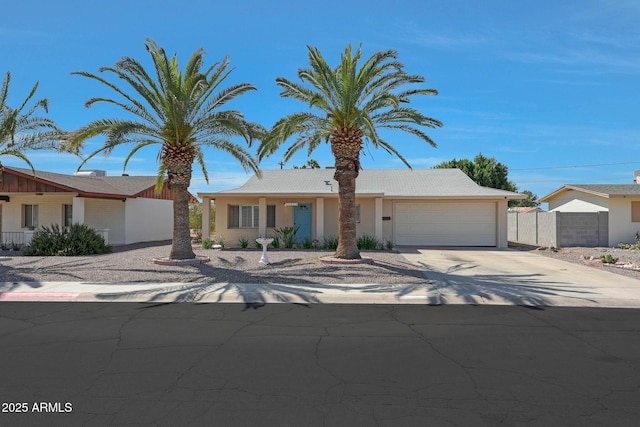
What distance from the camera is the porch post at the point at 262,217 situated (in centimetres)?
2219

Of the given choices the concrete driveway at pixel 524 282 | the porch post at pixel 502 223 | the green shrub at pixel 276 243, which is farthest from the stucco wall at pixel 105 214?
the porch post at pixel 502 223

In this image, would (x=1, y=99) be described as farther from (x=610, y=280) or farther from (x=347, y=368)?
(x=610, y=280)

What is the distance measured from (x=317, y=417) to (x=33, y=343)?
4529mm

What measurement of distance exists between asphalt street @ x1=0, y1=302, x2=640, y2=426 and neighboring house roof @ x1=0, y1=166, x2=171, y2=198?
14.3m

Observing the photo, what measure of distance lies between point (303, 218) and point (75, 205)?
10505 mm

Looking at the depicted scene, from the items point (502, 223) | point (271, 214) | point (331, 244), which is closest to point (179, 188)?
point (331, 244)

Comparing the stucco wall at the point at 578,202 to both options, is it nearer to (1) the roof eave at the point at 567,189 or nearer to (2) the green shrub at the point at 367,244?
(1) the roof eave at the point at 567,189

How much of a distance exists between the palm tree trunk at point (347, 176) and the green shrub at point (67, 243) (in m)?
10.3

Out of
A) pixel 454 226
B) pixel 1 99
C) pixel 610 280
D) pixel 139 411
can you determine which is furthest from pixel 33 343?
pixel 454 226

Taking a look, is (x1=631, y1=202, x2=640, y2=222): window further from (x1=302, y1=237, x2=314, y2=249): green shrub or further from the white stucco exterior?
the white stucco exterior

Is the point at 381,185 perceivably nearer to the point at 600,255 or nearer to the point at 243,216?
the point at 243,216

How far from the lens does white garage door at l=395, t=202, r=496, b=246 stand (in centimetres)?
2377

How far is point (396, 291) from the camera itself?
10.9 m

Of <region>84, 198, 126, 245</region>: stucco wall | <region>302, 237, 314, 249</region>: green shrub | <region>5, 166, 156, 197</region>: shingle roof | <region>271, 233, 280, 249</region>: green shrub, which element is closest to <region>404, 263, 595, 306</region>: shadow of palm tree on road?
<region>302, 237, 314, 249</region>: green shrub
